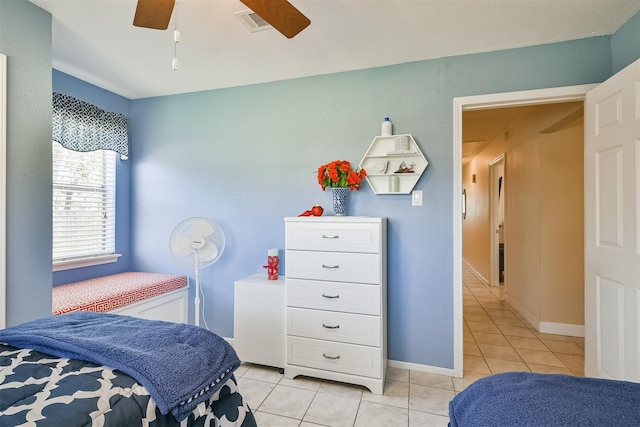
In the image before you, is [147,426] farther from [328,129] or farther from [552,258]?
[552,258]

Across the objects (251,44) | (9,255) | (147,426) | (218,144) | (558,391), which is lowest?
(147,426)

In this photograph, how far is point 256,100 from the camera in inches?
114

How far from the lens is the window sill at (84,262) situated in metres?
2.62

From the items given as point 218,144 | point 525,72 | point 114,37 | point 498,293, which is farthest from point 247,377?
point 498,293

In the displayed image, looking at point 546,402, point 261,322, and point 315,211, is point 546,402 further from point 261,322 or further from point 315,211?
point 261,322

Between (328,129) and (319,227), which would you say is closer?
(319,227)

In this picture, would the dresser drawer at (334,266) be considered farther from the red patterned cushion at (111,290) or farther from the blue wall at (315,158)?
the red patterned cushion at (111,290)

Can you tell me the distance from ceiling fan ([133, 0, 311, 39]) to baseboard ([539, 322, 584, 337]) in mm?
3613

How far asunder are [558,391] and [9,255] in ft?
8.38

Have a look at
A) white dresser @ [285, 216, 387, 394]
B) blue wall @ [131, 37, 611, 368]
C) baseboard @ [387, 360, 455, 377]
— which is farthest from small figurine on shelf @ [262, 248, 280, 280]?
baseboard @ [387, 360, 455, 377]

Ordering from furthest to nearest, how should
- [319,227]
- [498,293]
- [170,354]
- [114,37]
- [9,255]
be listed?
[498,293]
[319,227]
[114,37]
[9,255]
[170,354]

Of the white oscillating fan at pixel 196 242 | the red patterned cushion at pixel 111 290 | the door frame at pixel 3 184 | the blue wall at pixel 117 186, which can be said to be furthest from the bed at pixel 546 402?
the blue wall at pixel 117 186

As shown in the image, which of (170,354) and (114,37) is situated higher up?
(114,37)

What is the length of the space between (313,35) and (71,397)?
2.19 metres
